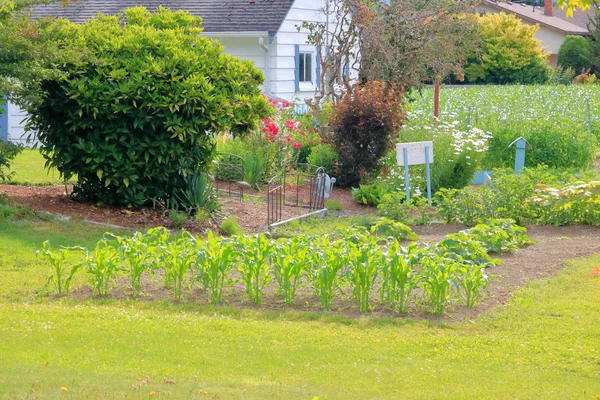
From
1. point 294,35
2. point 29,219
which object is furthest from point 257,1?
point 29,219

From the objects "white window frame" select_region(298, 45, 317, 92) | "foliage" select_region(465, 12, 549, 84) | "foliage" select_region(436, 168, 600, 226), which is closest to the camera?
"foliage" select_region(436, 168, 600, 226)

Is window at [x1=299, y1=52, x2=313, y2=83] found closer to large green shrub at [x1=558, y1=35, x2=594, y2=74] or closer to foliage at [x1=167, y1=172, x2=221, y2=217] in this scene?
foliage at [x1=167, y1=172, x2=221, y2=217]

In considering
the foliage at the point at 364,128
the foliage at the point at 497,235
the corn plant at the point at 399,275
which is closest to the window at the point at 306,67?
the foliage at the point at 364,128

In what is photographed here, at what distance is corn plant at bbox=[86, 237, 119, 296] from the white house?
489 inches

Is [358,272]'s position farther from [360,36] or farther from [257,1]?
[257,1]

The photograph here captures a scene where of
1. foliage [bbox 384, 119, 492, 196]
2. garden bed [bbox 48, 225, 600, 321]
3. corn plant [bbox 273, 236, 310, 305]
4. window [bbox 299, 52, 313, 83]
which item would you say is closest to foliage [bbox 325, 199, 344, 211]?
foliage [bbox 384, 119, 492, 196]

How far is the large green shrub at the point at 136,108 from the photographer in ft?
36.1

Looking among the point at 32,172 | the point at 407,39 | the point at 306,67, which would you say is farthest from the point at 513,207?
the point at 306,67

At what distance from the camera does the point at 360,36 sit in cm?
1891

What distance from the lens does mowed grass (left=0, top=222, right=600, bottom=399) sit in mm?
5172

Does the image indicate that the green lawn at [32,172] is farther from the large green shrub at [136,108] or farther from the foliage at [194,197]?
the foliage at [194,197]

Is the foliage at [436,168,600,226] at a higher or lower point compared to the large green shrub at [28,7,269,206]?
lower

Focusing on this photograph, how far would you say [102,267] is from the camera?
24.8 feet

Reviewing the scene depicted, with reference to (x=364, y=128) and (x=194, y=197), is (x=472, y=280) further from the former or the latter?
(x=364, y=128)
